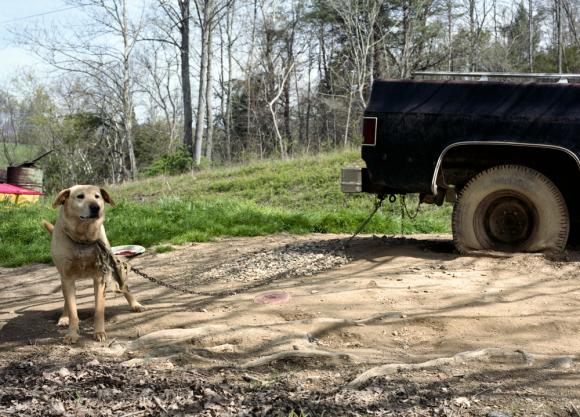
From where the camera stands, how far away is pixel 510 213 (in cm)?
585

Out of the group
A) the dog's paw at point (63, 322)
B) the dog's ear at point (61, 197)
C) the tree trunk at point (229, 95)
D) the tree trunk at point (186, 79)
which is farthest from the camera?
the tree trunk at point (229, 95)

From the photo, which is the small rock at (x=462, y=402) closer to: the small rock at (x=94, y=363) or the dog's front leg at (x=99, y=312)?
the small rock at (x=94, y=363)

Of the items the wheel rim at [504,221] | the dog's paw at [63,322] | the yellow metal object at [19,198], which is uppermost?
the wheel rim at [504,221]

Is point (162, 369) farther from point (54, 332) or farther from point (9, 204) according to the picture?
point (9, 204)

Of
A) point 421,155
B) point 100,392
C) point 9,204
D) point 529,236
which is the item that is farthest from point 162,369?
point 9,204

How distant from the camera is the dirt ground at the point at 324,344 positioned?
111 inches

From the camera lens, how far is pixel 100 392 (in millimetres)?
2963

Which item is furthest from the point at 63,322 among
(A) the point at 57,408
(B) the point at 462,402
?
(B) the point at 462,402

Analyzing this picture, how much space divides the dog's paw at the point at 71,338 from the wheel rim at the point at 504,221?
3765 mm

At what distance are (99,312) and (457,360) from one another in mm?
2423

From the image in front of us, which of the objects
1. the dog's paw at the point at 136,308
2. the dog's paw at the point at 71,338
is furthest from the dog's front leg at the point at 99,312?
the dog's paw at the point at 136,308

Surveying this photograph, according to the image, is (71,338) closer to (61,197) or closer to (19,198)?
(61,197)

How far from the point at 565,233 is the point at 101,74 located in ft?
103

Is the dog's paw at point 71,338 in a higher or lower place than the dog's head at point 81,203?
lower
